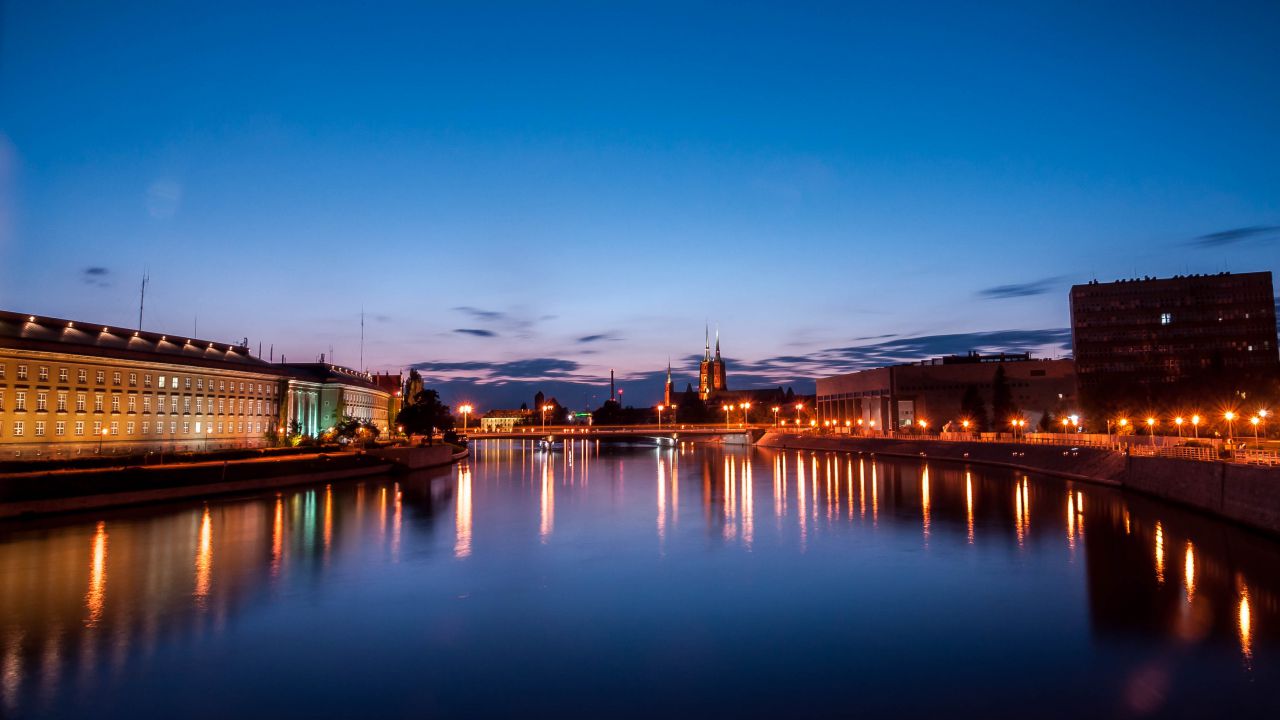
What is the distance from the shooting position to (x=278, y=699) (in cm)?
1374

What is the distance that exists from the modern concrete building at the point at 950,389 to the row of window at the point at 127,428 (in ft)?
294

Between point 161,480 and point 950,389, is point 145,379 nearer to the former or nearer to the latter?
point 161,480

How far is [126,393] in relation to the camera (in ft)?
215

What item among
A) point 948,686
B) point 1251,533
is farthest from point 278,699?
point 1251,533

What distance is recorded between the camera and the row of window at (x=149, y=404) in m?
56.3

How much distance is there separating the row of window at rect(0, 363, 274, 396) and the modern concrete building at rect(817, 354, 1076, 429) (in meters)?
88.7

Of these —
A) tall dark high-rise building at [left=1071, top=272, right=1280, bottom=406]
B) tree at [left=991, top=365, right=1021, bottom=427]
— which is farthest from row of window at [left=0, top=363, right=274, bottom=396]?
tall dark high-rise building at [left=1071, top=272, right=1280, bottom=406]

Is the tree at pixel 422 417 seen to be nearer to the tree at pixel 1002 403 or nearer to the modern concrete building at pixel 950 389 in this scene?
the modern concrete building at pixel 950 389

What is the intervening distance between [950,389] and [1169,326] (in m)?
35.2

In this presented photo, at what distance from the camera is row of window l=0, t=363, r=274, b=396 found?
57594 millimetres

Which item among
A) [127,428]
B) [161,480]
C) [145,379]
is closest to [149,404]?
[145,379]

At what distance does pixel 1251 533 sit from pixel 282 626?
34368 mm

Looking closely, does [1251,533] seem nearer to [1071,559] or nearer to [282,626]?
[1071,559]

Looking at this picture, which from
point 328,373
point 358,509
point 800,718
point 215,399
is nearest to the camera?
point 800,718
